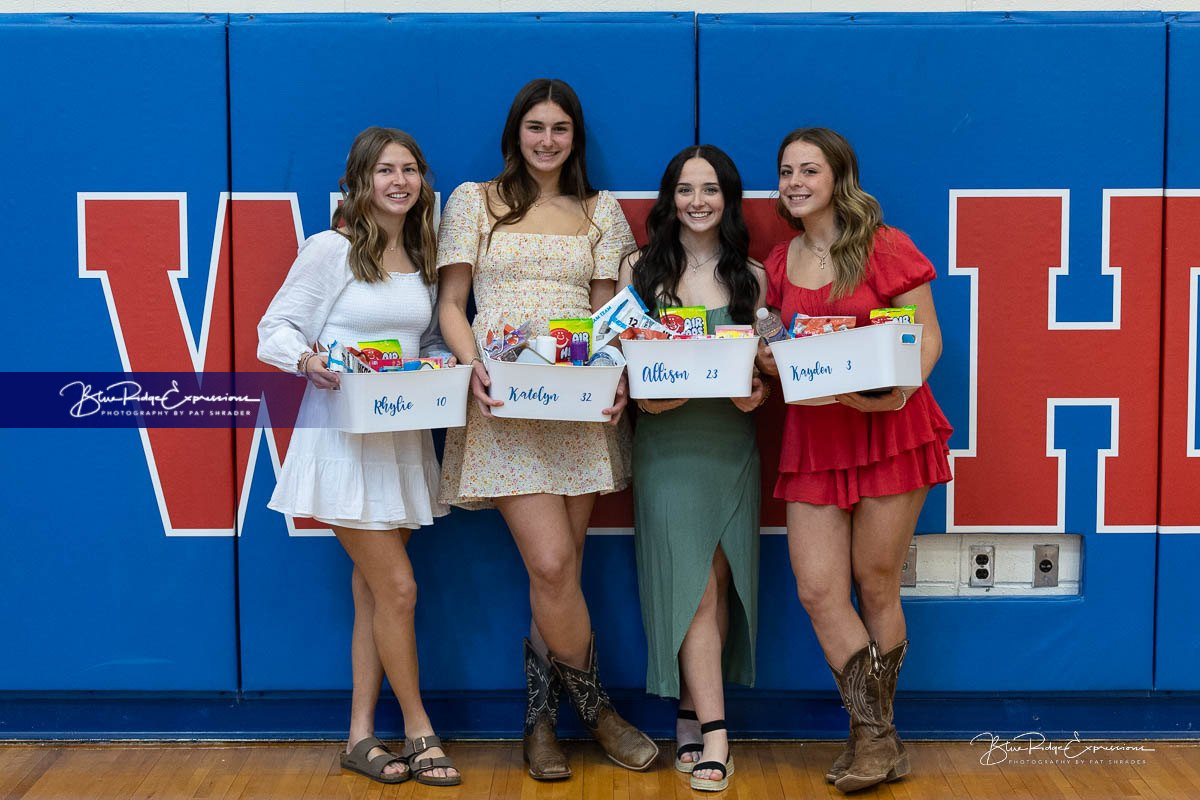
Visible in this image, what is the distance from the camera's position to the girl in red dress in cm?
245

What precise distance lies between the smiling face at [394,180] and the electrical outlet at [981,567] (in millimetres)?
1631

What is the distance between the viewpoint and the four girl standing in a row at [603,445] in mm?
2479

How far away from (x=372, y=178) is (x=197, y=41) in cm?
65

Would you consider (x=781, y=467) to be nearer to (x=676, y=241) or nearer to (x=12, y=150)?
(x=676, y=241)

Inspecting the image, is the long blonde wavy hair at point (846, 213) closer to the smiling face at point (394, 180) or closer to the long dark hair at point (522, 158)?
the long dark hair at point (522, 158)

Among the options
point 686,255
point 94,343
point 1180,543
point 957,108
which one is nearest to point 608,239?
point 686,255

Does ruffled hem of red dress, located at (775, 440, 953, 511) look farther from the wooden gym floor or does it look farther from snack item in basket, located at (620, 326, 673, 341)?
the wooden gym floor

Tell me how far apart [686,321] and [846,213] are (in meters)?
0.43

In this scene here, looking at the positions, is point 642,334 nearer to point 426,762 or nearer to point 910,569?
point 910,569

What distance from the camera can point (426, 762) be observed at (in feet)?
8.58

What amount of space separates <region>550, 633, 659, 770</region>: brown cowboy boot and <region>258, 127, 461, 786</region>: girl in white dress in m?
0.33

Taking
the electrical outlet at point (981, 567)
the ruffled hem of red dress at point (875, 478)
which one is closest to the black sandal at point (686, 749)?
the ruffled hem of red dress at point (875, 478)

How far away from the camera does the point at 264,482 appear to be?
2.84 m

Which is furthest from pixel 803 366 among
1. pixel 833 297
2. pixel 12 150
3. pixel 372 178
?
pixel 12 150
